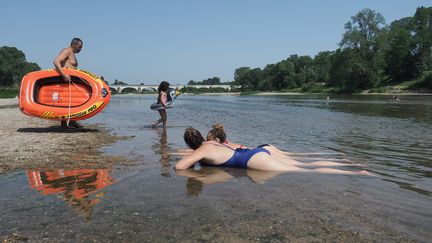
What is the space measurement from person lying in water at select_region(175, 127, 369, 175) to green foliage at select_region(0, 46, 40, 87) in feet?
388

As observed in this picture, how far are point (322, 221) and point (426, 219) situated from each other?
115 cm

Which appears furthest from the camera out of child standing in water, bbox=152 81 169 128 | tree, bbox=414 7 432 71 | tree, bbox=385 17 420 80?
tree, bbox=385 17 420 80

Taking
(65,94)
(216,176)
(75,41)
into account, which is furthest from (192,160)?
(65,94)

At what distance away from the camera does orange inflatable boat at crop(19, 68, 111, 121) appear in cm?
1150

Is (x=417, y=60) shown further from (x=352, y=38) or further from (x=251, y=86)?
(x=251, y=86)

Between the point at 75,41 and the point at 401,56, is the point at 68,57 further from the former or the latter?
the point at 401,56

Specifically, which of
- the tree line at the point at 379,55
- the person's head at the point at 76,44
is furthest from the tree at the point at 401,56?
the person's head at the point at 76,44

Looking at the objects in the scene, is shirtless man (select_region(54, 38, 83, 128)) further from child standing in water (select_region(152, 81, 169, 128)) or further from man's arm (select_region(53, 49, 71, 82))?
child standing in water (select_region(152, 81, 169, 128))

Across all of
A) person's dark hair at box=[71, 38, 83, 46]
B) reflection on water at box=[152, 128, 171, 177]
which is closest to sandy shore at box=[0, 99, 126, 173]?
reflection on water at box=[152, 128, 171, 177]

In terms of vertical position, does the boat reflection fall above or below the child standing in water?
below

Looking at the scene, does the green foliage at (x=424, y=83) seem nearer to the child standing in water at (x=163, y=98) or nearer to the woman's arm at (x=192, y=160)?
the child standing in water at (x=163, y=98)

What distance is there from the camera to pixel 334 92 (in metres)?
93.9

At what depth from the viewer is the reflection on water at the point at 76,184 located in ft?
15.1

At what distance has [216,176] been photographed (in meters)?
6.12
